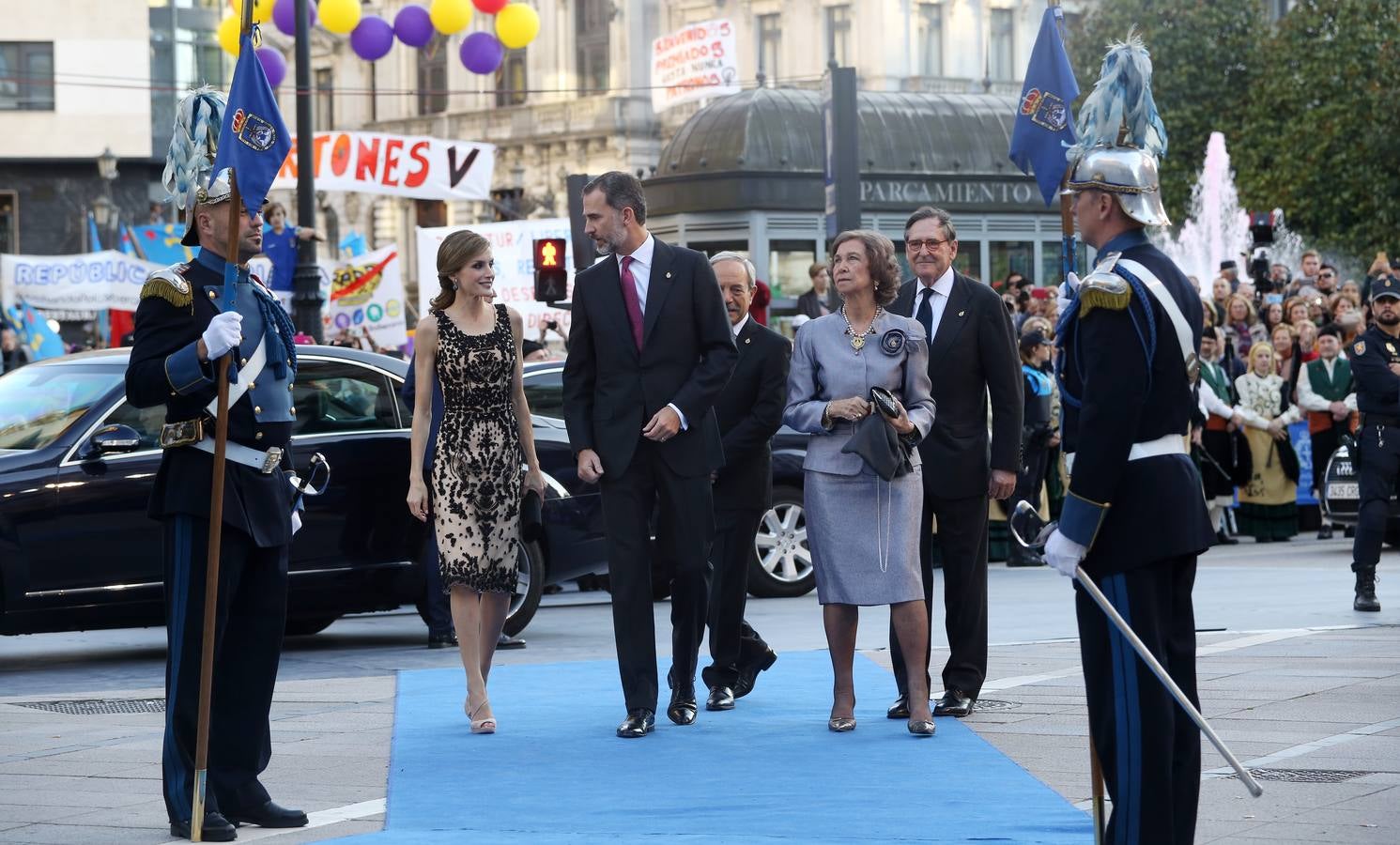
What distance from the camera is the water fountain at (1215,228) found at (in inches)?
1970

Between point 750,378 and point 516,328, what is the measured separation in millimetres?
1156

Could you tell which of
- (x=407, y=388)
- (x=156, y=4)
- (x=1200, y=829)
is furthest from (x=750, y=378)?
(x=156, y=4)

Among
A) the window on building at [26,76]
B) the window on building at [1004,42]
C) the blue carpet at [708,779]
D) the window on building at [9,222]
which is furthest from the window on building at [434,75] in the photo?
the blue carpet at [708,779]

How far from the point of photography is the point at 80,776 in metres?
8.06

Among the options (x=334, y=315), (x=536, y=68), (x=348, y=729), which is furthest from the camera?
(x=536, y=68)

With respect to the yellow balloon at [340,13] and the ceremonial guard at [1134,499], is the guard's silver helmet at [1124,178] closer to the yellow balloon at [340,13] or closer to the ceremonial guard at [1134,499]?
the ceremonial guard at [1134,499]

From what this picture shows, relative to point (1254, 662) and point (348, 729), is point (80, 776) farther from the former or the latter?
point (1254, 662)

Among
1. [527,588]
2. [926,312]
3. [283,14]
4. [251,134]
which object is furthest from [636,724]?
[283,14]

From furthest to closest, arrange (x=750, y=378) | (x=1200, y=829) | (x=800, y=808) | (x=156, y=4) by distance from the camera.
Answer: (x=156, y=4), (x=750, y=378), (x=800, y=808), (x=1200, y=829)

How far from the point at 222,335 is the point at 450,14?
19.8 m

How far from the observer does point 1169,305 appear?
5551mm

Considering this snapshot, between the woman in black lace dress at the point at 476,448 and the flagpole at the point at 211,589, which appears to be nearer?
the flagpole at the point at 211,589

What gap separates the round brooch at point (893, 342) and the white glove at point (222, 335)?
301cm

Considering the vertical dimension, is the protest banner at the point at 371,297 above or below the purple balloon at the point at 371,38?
below
